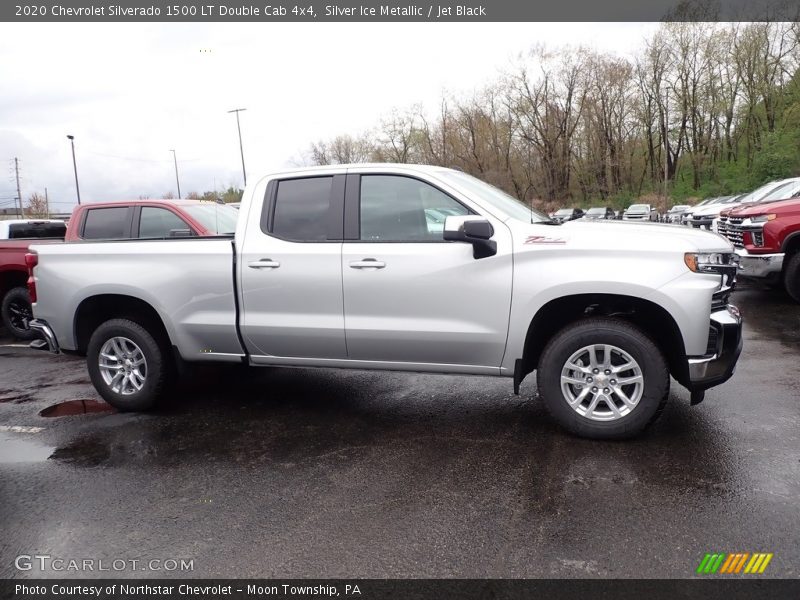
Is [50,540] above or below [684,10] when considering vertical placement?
below

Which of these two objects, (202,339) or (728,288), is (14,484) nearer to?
(202,339)

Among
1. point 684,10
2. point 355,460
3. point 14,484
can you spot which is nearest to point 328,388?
point 355,460

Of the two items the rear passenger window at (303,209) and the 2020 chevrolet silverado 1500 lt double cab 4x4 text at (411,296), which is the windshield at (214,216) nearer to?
the 2020 chevrolet silverado 1500 lt double cab 4x4 text at (411,296)

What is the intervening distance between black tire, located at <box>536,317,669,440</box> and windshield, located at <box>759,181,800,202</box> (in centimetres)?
958

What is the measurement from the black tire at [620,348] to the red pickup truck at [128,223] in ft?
17.6

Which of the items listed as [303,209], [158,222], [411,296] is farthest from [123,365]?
[158,222]

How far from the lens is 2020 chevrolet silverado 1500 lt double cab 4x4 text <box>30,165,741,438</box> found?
4.09 metres

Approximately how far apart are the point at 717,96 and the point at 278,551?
55.1 m

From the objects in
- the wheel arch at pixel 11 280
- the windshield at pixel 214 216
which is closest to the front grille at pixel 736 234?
the windshield at pixel 214 216

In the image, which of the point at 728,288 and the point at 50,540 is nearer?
the point at 50,540

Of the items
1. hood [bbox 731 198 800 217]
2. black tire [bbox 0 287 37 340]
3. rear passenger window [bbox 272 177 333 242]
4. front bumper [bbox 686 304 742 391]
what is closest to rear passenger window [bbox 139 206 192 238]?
black tire [bbox 0 287 37 340]

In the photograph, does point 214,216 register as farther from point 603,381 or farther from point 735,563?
point 735,563

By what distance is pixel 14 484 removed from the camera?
407 centimetres

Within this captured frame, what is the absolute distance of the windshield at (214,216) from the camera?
27.9ft
